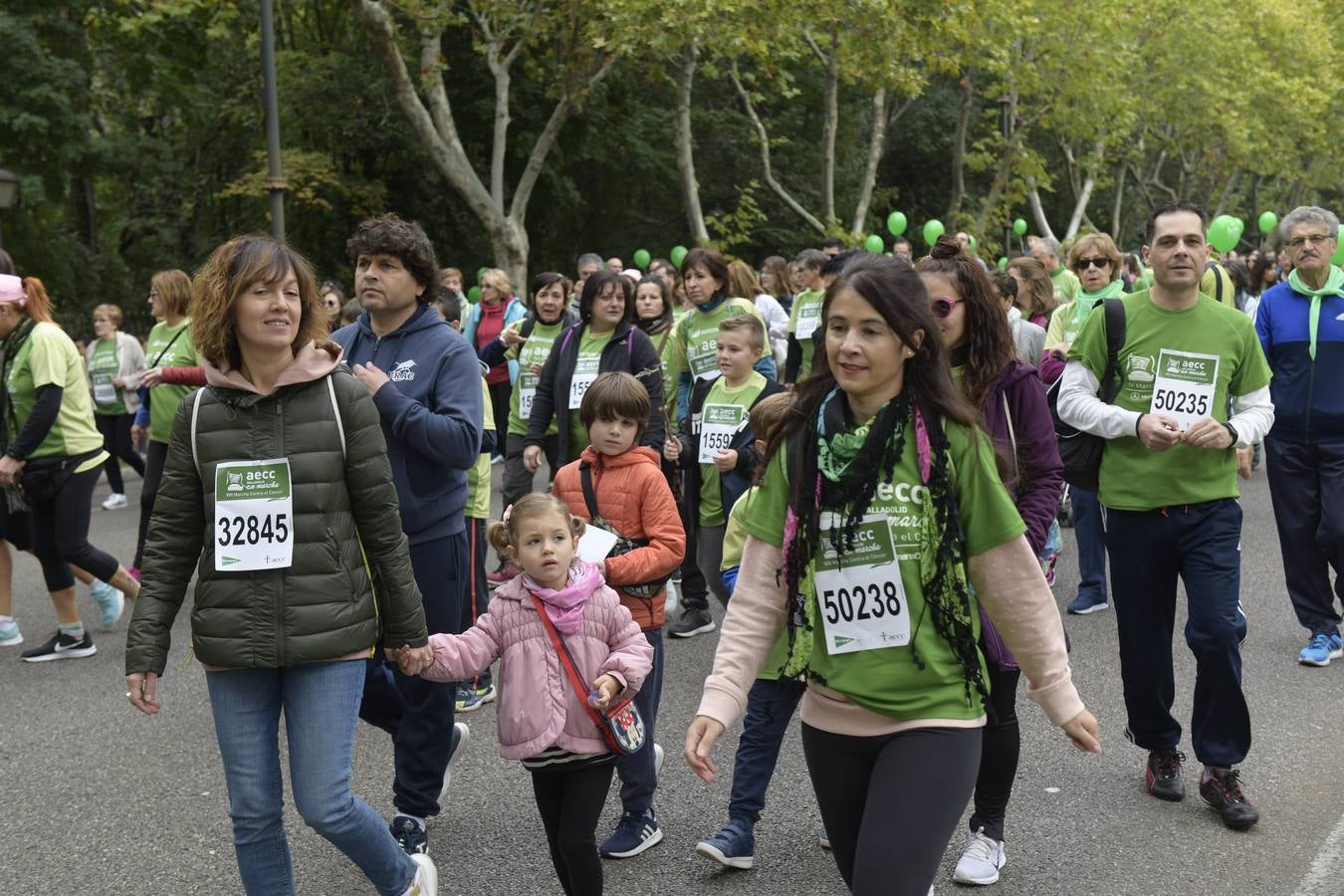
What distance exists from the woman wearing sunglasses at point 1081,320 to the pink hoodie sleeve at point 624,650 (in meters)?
4.65

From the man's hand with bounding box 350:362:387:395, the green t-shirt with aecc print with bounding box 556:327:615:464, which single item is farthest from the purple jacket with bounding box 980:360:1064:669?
the green t-shirt with aecc print with bounding box 556:327:615:464

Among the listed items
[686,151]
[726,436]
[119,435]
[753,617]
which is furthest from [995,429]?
[686,151]

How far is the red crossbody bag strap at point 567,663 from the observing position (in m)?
3.79

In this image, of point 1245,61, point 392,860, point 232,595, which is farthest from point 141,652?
point 1245,61

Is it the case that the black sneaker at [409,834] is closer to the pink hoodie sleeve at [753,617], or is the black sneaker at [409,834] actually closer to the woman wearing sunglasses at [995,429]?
the woman wearing sunglasses at [995,429]

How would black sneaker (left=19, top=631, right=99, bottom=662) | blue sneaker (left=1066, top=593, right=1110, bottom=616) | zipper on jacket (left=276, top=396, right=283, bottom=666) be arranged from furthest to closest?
blue sneaker (left=1066, top=593, right=1110, bottom=616) < black sneaker (left=19, top=631, right=99, bottom=662) < zipper on jacket (left=276, top=396, right=283, bottom=666)

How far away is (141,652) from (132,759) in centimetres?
262

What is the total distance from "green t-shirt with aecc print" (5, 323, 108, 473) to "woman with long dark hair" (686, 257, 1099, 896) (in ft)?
17.6

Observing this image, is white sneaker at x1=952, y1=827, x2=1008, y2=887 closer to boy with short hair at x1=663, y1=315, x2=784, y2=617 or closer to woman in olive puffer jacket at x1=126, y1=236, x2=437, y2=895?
woman in olive puffer jacket at x1=126, y1=236, x2=437, y2=895

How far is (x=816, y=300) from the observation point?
1060 centimetres

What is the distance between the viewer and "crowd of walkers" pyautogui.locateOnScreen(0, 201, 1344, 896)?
2.96 m

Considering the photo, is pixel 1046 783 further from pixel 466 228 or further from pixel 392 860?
→ pixel 466 228

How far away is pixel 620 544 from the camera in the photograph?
15.9 feet

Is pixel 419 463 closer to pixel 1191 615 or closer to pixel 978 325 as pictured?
pixel 978 325
